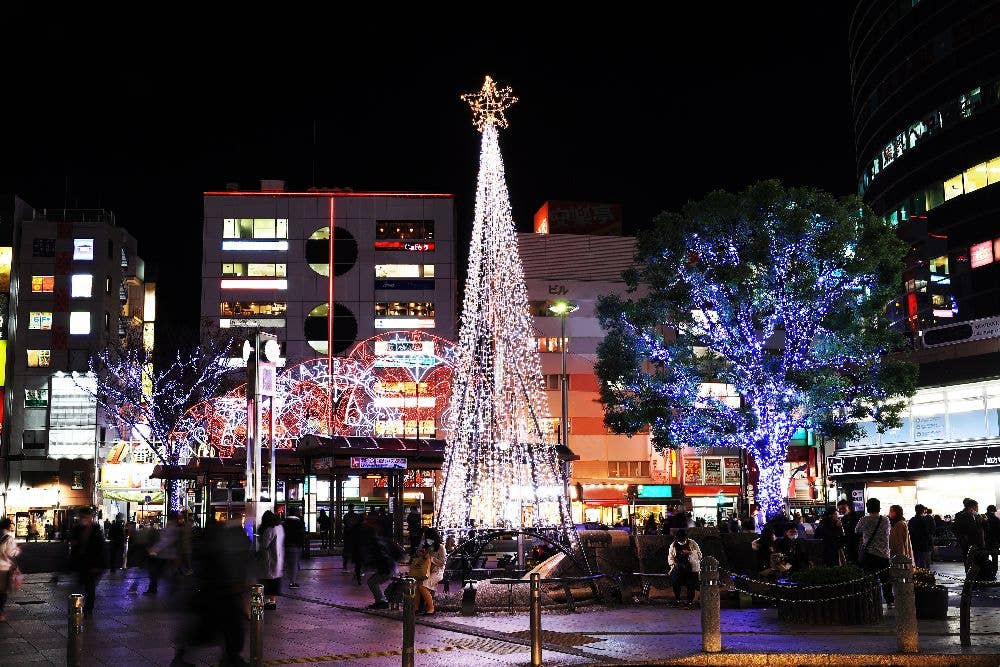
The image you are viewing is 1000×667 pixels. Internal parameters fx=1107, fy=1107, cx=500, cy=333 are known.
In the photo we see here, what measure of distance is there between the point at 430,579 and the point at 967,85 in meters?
44.6

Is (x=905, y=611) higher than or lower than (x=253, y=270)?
lower

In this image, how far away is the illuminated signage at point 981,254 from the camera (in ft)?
166

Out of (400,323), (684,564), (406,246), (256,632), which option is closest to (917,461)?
(684,564)

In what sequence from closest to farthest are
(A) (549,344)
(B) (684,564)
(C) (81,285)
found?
(B) (684,564) → (A) (549,344) → (C) (81,285)

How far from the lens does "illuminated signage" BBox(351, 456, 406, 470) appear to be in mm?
35125

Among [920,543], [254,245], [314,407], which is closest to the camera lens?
[920,543]

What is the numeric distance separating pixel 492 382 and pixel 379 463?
8.03 meters

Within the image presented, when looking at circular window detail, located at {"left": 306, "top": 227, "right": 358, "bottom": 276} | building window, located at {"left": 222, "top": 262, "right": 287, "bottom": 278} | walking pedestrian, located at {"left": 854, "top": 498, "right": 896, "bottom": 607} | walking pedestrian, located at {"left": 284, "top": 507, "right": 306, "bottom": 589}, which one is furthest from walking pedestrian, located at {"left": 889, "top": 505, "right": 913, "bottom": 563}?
building window, located at {"left": 222, "top": 262, "right": 287, "bottom": 278}

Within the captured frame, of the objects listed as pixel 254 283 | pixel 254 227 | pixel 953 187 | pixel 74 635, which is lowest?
pixel 74 635

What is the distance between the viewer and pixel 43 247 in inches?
3071

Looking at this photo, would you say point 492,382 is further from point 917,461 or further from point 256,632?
point 917,461

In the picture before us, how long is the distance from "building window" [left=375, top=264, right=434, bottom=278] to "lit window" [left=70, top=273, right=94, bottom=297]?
74.0ft

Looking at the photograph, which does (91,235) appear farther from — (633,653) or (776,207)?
(633,653)

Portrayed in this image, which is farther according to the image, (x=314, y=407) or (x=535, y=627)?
(x=314, y=407)
